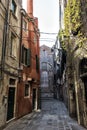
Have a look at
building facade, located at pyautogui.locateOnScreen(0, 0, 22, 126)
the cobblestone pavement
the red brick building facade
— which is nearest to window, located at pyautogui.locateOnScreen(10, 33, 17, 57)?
building facade, located at pyautogui.locateOnScreen(0, 0, 22, 126)

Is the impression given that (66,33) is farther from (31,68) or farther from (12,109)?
(12,109)

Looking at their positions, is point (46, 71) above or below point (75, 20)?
below

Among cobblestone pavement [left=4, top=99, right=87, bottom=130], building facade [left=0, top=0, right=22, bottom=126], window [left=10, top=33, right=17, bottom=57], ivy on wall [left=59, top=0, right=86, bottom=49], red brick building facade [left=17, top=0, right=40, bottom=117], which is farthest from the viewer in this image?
red brick building facade [left=17, top=0, right=40, bottom=117]

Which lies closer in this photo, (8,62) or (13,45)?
(8,62)

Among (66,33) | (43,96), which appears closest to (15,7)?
(66,33)

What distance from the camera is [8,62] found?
8102 millimetres

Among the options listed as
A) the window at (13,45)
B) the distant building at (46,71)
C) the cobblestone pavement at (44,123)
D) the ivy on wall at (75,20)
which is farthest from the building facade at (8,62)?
the distant building at (46,71)

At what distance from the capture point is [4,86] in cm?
746

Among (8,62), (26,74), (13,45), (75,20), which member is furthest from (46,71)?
(75,20)

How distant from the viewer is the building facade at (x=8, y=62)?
7.24 metres

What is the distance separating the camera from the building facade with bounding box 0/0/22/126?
7238 millimetres

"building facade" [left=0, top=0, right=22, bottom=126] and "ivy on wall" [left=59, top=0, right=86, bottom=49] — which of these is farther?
"ivy on wall" [left=59, top=0, right=86, bottom=49]

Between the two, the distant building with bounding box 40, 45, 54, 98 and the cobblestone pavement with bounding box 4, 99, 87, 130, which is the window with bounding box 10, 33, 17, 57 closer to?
the cobblestone pavement with bounding box 4, 99, 87, 130

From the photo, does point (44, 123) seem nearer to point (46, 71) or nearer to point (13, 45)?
point (13, 45)
